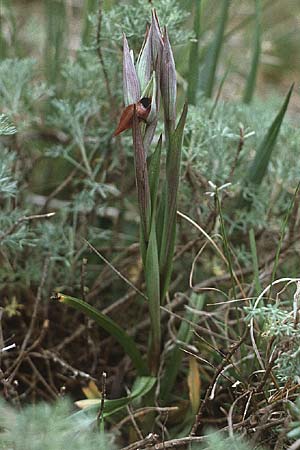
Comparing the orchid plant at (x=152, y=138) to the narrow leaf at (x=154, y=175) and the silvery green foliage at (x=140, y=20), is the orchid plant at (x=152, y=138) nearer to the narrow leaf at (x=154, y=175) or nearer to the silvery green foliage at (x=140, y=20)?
the narrow leaf at (x=154, y=175)

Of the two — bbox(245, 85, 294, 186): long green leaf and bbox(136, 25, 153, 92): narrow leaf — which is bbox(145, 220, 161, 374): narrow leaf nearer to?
bbox(136, 25, 153, 92): narrow leaf

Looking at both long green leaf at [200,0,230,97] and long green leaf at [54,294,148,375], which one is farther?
long green leaf at [200,0,230,97]

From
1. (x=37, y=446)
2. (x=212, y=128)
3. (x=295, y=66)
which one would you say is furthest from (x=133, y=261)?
(x=295, y=66)

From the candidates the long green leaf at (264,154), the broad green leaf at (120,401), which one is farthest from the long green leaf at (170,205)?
the long green leaf at (264,154)

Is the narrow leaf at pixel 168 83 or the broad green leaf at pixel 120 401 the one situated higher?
the narrow leaf at pixel 168 83

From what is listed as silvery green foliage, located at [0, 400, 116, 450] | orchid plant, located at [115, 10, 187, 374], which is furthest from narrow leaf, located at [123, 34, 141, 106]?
silvery green foliage, located at [0, 400, 116, 450]

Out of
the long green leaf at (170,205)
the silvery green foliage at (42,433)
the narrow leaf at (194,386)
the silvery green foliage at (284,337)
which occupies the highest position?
the long green leaf at (170,205)

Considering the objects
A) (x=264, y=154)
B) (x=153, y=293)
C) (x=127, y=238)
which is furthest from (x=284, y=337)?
(x=127, y=238)

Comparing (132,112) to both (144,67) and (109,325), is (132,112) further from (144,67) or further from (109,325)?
(109,325)
